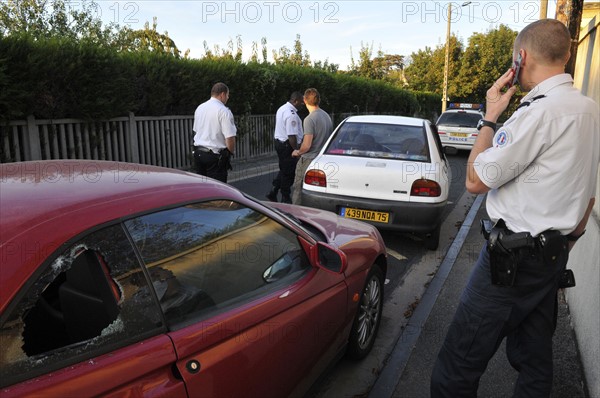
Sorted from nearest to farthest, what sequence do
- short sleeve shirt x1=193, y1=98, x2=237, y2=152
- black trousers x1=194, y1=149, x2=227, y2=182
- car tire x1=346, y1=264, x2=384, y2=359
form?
car tire x1=346, y1=264, x2=384, y2=359 → short sleeve shirt x1=193, y1=98, x2=237, y2=152 → black trousers x1=194, y1=149, x2=227, y2=182

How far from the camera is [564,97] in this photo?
204 centimetres

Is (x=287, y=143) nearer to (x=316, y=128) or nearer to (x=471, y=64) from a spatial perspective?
(x=316, y=128)

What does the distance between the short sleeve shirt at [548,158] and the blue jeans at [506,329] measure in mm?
246

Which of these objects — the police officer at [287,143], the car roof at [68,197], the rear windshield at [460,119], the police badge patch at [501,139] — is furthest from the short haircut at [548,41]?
the rear windshield at [460,119]

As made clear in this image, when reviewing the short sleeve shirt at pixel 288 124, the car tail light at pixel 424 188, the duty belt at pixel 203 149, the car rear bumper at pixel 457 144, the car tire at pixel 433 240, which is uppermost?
the short sleeve shirt at pixel 288 124

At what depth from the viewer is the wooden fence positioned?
7.54 meters

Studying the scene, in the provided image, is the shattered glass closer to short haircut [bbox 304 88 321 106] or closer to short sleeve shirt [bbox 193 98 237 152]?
short sleeve shirt [bbox 193 98 237 152]

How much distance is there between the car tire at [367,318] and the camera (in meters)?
3.12

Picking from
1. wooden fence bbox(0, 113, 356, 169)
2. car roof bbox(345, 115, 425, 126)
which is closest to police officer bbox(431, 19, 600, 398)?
car roof bbox(345, 115, 425, 126)

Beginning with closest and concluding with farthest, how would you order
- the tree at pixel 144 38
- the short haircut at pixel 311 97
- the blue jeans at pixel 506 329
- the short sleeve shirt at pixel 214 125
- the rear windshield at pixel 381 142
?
the blue jeans at pixel 506 329 → the rear windshield at pixel 381 142 → the short sleeve shirt at pixel 214 125 → the short haircut at pixel 311 97 → the tree at pixel 144 38

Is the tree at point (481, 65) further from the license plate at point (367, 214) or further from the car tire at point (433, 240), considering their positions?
the license plate at point (367, 214)

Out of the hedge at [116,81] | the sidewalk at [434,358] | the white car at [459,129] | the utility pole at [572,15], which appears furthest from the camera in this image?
the white car at [459,129]

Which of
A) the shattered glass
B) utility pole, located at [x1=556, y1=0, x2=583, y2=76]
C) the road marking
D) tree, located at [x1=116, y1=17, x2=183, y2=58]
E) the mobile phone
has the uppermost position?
tree, located at [x1=116, y1=17, x2=183, y2=58]

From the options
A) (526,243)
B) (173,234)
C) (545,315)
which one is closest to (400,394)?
(545,315)
